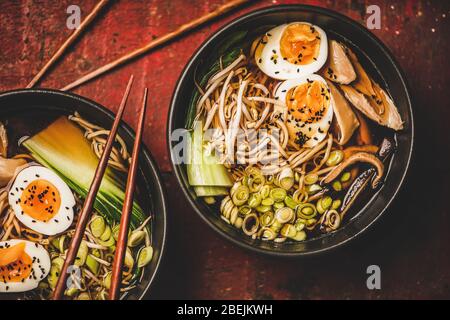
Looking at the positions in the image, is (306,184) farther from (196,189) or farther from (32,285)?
(32,285)

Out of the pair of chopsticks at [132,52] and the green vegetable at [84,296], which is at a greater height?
the pair of chopsticks at [132,52]

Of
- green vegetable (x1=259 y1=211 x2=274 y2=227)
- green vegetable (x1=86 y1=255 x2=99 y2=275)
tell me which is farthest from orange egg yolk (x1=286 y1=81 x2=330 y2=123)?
green vegetable (x1=86 y1=255 x2=99 y2=275)

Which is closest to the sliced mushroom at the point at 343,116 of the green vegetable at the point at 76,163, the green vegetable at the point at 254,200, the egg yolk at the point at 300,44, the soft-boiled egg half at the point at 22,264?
the egg yolk at the point at 300,44

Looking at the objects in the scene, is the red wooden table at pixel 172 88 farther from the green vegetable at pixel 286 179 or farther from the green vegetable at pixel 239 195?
the green vegetable at pixel 286 179

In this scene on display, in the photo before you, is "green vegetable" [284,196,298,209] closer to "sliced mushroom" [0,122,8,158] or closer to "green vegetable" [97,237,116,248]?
"green vegetable" [97,237,116,248]

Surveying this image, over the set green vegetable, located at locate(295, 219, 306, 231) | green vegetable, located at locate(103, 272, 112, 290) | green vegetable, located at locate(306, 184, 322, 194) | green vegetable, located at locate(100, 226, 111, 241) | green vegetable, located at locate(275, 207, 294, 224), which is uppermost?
green vegetable, located at locate(306, 184, 322, 194)

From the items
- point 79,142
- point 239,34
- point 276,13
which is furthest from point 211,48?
point 79,142
